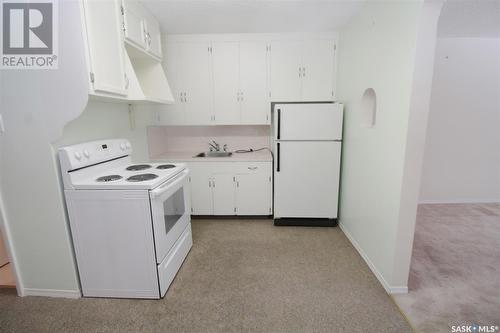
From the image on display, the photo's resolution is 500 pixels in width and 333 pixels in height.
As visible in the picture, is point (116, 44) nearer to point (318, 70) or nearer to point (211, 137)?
point (211, 137)

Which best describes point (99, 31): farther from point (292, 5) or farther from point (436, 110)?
point (436, 110)

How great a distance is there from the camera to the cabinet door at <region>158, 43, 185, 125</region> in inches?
111

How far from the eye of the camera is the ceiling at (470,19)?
209 cm

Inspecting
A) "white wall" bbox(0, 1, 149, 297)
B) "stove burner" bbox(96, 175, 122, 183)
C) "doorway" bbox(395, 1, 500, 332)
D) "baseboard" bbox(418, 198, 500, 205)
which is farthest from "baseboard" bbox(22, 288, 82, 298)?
"baseboard" bbox(418, 198, 500, 205)

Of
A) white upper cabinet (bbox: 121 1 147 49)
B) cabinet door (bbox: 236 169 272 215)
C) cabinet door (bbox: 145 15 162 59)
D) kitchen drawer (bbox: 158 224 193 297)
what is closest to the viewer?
kitchen drawer (bbox: 158 224 193 297)

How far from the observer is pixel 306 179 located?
268 centimetres

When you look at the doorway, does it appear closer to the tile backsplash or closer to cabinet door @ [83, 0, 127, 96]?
the tile backsplash

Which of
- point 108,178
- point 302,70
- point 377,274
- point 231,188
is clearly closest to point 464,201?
point 377,274

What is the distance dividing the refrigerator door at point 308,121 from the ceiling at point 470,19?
4.48 ft

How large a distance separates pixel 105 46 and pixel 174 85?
129 centimetres

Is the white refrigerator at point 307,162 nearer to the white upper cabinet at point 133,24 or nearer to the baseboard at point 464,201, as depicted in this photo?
the white upper cabinet at point 133,24

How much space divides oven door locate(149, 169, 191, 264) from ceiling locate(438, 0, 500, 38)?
2963mm

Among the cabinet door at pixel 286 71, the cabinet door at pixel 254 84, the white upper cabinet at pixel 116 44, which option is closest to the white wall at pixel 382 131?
the cabinet door at pixel 286 71

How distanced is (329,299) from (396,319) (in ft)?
1.39
